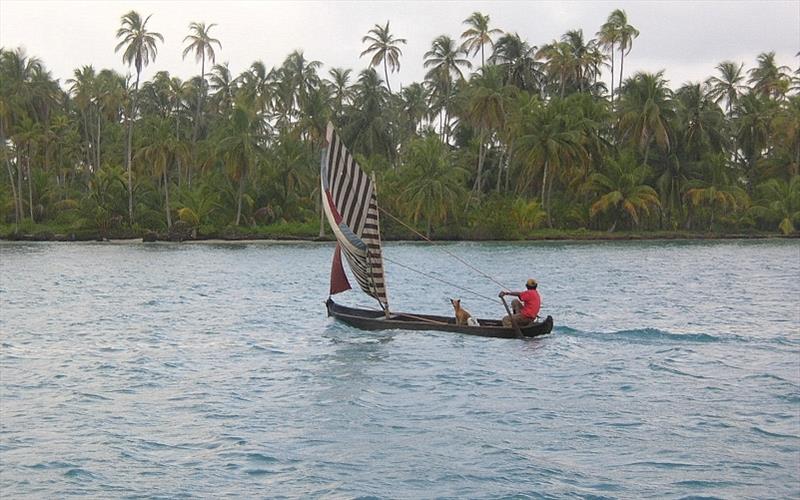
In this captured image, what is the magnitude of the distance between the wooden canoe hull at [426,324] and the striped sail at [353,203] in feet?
2.44

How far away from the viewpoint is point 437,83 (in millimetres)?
95625

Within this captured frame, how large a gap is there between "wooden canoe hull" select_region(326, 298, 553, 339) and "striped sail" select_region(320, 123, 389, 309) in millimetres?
742

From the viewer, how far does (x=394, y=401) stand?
16438mm

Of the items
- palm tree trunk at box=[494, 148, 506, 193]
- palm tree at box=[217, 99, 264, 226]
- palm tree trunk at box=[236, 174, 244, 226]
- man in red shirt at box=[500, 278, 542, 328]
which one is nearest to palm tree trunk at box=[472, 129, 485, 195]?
palm tree trunk at box=[494, 148, 506, 193]

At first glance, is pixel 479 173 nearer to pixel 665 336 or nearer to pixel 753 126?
pixel 753 126

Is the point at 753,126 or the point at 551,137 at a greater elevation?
the point at 753,126

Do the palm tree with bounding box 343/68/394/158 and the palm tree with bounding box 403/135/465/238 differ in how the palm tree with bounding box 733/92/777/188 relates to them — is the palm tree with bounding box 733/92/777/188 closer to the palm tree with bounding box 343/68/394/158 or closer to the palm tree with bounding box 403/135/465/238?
the palm tree with bounding box 403/135/465/238

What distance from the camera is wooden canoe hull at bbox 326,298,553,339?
75.3 feet

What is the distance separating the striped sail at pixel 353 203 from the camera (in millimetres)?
23906

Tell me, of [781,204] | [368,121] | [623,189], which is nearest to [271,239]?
[368,121]

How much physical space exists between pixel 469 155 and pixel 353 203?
6280 cm

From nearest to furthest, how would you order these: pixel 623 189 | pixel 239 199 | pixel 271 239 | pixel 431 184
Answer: pixel 431 184 < pixel 623 189 < pixel 271 239 < pixel 239 199

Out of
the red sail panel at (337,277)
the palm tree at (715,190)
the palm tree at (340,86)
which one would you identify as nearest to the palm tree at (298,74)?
the palm tree at (340,86)

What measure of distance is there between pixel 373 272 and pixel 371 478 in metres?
12.9
